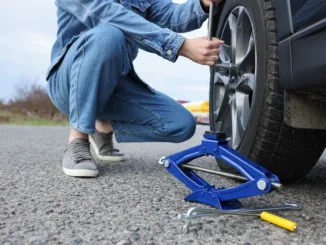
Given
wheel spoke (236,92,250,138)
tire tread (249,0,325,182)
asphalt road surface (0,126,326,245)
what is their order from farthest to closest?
wheel spoke (236,92,250,138) < tire tread (249,0,325,182) < asphalt road surface (0,126,326,245)

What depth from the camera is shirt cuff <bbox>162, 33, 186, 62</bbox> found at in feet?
5.41

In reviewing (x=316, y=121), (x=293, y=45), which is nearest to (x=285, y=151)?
(x=316, y=121)

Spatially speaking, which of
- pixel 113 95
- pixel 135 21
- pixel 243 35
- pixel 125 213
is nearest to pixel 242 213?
pixel 125 213

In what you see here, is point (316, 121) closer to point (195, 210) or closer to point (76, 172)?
point (195, 210)

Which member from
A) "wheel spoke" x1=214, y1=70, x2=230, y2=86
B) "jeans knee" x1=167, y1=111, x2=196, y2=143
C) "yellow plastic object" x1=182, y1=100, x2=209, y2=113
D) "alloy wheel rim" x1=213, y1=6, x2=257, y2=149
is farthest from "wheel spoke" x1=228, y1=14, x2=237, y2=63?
"yellow plastic object" x1=182, y1=100, x2=209, y2=113

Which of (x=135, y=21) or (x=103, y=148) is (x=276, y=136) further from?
(x=103, y=148)

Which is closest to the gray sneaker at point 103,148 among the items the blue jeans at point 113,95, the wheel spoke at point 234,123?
the blue jeans at point 113,95

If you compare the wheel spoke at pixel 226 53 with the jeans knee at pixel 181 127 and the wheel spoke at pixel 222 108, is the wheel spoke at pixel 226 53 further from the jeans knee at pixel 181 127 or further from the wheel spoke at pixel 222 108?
the jeans knee at pixel 181 127

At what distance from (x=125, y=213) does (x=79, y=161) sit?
28.8 inches

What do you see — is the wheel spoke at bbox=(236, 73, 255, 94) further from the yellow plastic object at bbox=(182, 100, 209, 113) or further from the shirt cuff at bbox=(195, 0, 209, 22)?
the yellow plastic object at bbox=(182, 100, 209, 113)

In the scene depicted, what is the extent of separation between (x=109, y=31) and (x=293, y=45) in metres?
0.98

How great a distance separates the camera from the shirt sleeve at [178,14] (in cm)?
218

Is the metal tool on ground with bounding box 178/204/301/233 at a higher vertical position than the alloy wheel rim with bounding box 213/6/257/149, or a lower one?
lower

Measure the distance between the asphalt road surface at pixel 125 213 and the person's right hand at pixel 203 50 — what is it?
583 mm
